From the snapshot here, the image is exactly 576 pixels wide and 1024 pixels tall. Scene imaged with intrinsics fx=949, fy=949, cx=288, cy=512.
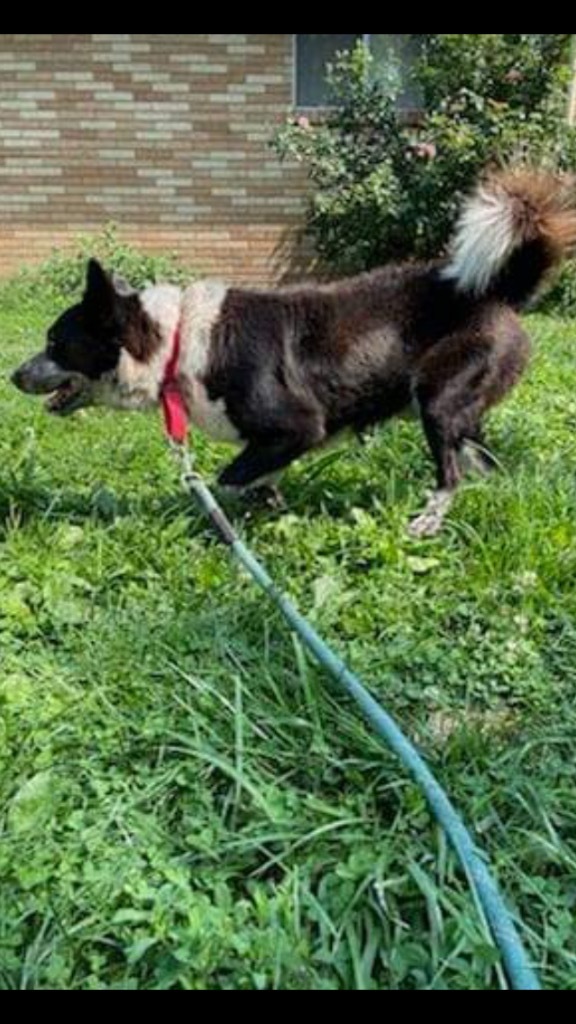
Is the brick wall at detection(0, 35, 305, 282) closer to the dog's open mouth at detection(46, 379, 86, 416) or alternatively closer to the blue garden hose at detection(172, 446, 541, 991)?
the dog's open mouth at detection(46, 379, 86, 416)

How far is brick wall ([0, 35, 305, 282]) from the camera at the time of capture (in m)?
8.86

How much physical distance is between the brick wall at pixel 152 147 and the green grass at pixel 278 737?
619 cm

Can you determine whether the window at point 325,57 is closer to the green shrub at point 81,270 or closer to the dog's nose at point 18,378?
the green shrub at point 81,270

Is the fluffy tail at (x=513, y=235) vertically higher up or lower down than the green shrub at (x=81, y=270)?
higher up

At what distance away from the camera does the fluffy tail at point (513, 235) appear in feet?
10.6

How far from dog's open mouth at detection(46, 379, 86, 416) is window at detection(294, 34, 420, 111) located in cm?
648

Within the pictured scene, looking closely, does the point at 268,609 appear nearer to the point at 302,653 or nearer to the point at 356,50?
the point at 302,653

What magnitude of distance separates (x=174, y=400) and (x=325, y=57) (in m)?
6.93

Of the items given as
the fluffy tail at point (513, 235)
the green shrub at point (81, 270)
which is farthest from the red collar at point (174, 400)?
the green shrub at point (81, 270)

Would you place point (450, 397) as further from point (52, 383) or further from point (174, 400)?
point (52, 383)

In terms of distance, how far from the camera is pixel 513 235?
3221mm

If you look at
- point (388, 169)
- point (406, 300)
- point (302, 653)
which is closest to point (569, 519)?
point (406, 300)

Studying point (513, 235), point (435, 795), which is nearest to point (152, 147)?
point (513, 235)

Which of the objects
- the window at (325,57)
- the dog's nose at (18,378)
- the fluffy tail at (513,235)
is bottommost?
the dog's nose at (18,378)
